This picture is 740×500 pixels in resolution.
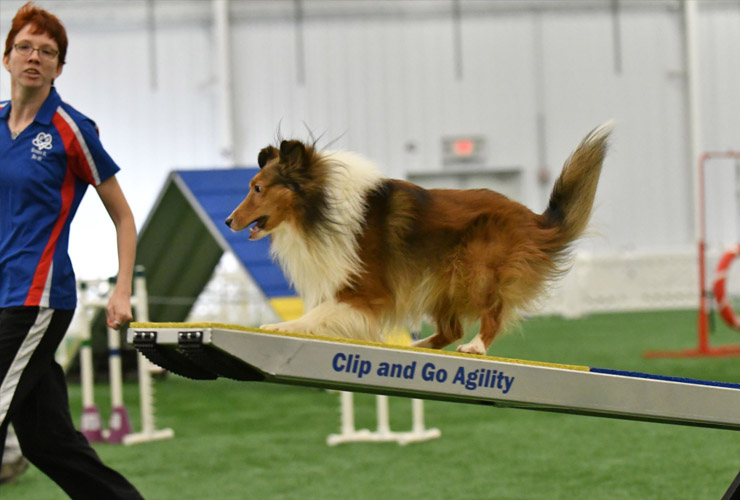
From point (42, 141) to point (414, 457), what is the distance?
321 cm

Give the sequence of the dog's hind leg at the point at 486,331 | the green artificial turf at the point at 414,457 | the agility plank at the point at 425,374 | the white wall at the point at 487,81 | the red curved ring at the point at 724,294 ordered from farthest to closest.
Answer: the white wall at the point at 487,81 → the red curved ring at the point at 724,294 → the green artificial turf at the point at 414,457 → the dog's hind leg at the point at 486,331 → the agility plank at the point at 425,374

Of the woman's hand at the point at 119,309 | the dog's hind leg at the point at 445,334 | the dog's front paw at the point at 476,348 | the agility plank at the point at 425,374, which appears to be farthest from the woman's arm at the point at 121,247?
the dog's front paw at the point at 476,348

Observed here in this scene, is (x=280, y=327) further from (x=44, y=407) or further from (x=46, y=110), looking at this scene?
(x=46, y=110)

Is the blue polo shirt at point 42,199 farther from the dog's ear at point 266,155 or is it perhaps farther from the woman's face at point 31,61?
the dog's ear at point 266,155

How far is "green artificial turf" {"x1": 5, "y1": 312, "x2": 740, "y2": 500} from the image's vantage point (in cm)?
430

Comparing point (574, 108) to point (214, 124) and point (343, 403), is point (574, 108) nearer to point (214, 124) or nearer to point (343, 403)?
point (214, 124)

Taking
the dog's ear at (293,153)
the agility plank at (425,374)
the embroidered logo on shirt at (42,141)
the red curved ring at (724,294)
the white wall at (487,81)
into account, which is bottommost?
the red curved ring at (724,294)

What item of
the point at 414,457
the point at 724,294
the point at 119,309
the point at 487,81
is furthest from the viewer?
the point at 487,81

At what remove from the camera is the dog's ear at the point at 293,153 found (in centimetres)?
234

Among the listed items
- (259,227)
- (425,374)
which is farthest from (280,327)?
(425,374)

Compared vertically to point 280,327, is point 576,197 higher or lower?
higher

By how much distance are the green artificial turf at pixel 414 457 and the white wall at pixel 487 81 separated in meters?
10.0

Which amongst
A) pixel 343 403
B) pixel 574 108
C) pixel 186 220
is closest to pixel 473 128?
pixel 574 108

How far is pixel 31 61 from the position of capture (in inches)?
98.2
